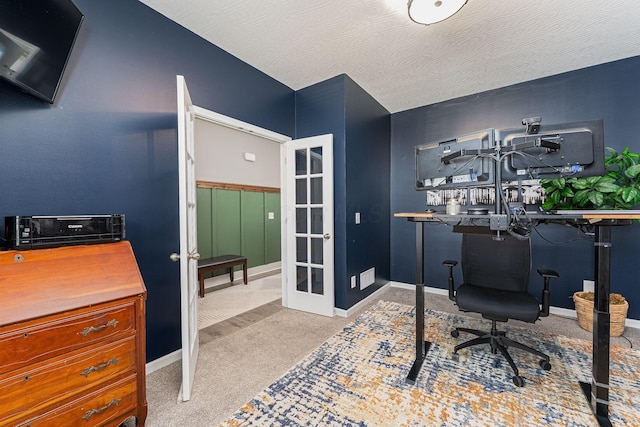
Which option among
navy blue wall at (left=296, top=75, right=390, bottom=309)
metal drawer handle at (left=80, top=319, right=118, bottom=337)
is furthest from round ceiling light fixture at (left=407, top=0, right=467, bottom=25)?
metal drawer handle at (left=80, top=319, right=118, bottom=337)

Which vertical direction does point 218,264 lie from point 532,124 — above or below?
below

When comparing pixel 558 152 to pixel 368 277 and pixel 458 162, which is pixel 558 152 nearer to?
pixel 458 162

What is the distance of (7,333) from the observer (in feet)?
3.30

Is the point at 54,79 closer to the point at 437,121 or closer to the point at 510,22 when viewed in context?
the point at 510,22

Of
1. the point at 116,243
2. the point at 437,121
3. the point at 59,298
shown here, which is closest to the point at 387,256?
the point at 437,121

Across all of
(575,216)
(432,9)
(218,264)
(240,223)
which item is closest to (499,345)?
(575,216)

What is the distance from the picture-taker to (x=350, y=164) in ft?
9.98

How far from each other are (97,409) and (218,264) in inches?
104

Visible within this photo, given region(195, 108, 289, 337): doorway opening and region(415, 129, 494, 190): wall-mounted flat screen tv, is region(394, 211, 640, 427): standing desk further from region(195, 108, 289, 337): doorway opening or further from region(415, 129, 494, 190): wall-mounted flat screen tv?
region(195, 108, 289, 337): doorway opening

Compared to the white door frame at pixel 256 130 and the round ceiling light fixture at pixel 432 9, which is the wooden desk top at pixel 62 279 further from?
the round ceiling light fixture at pixel 432 9

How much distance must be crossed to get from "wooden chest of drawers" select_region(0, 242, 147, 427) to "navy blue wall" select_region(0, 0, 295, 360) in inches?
17.6

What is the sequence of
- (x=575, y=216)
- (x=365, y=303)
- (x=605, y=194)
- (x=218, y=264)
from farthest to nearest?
(x=218, y=264)
(x=365, y=303)
(x=605, y=194)
(x=575, y=216)

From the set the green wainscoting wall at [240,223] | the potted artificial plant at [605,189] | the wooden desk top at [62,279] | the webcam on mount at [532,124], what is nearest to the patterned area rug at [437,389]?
the wooden desk top at [62,279]

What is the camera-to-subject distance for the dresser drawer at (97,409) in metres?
1.11
